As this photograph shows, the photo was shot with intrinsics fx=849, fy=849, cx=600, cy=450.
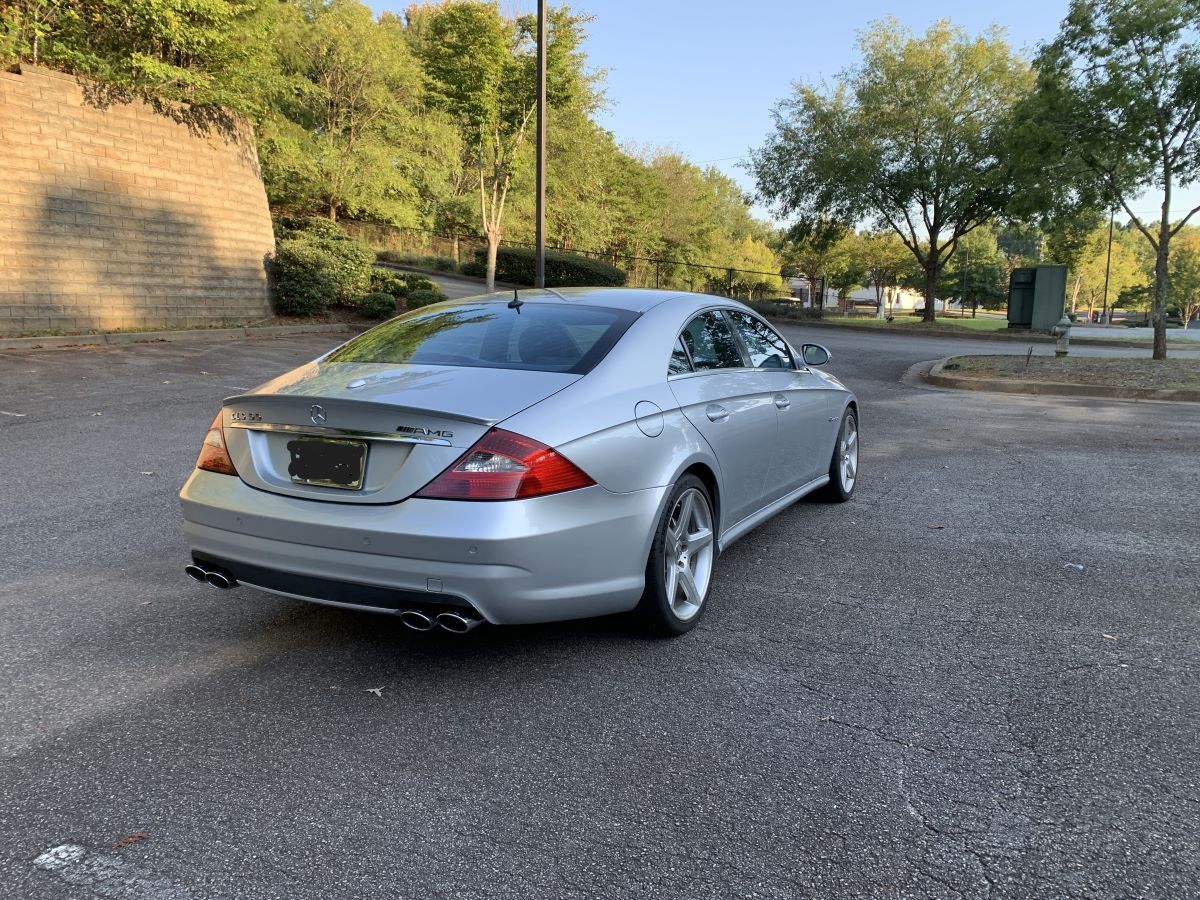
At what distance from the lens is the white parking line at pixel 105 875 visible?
2.08 m

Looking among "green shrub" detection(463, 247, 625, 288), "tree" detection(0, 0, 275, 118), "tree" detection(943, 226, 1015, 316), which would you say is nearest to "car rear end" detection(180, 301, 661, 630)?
"tree" detection(0, 0, 275, 118)

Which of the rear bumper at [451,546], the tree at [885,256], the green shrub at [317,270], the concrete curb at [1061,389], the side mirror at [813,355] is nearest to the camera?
the rear bumper at [451,546]

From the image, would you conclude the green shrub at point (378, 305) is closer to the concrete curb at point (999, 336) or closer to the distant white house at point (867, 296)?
the concrete curb at point (999, 336)

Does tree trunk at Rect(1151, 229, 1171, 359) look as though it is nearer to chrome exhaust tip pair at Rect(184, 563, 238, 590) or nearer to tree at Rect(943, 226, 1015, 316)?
chrome exhaust tip pair at Rect(184, 563, 238, 590)

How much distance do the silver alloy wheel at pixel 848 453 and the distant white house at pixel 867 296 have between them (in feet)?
195

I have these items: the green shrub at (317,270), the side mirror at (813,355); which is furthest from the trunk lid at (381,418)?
the green shrub at (317,270)

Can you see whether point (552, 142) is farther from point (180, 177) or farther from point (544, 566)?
point (544, 566)

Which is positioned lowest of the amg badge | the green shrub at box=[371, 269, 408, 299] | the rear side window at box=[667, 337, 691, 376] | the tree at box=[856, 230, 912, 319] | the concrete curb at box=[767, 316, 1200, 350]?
the amg badge

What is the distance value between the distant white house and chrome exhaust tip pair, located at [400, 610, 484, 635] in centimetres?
6337

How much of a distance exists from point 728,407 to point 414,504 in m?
1.80

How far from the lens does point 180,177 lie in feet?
57.2

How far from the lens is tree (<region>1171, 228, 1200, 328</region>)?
7706 centimetres

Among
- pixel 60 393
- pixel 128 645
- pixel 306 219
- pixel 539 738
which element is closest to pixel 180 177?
pixel 306 219

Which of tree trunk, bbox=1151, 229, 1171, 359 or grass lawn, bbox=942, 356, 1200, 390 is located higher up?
tree trunk, bbox=1151, 229, 1171, 359
